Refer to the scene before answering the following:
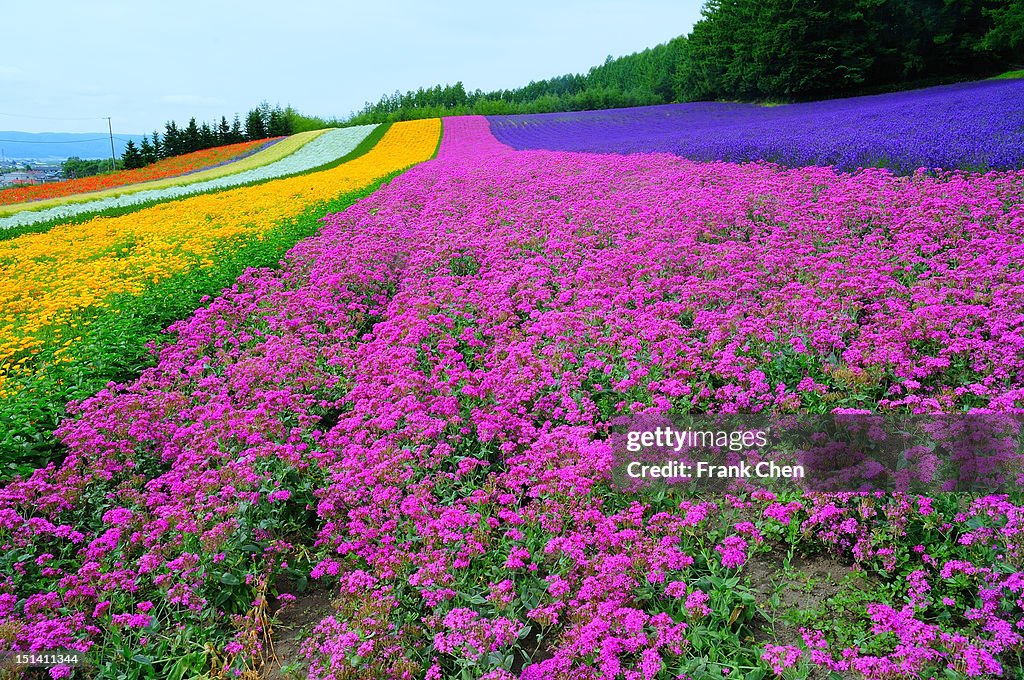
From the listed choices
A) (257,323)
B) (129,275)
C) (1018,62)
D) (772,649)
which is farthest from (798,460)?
(1018,62)

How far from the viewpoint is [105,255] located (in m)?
13.2

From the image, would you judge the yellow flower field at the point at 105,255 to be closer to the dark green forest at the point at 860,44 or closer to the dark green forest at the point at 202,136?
the dark green forest at the point at 860,44

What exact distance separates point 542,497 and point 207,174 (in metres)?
44.2

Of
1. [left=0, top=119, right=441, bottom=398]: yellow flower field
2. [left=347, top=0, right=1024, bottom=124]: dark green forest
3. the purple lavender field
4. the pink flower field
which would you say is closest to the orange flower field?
[left=0, top=119, right=441, bottom=398]: yellow flower field

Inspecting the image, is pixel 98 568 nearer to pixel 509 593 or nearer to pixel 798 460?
pixel 509 593

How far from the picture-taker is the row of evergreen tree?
225 ft

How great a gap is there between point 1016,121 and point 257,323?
54.0ft

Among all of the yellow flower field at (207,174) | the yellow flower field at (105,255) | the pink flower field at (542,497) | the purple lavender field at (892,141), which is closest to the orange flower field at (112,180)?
the yellow flower field at (207,174)

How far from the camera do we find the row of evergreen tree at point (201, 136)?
68500mm

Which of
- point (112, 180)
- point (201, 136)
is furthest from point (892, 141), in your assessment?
point (201, 136)

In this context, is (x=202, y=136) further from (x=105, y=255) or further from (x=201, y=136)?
(x=105, y=255)

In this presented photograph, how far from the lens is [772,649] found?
343cm

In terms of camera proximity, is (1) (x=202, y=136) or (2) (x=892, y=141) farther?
(1) (x=202, y=136)

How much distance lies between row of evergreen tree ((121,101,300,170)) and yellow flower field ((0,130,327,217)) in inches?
561
